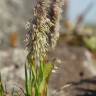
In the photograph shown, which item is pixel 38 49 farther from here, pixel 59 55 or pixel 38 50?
pixel 59 55

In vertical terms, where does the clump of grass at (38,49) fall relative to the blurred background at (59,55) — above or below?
above

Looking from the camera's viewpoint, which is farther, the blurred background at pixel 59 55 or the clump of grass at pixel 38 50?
the blurred background at pixel 59 55

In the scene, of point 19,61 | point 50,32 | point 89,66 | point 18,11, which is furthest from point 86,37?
point 50,32

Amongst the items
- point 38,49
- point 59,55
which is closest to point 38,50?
point 38,49

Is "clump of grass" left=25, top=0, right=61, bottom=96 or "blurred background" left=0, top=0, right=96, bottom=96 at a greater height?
"clump of grass" left=25, top=0, right=61, bottom=96

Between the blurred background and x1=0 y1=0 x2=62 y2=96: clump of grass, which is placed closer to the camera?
x1=0 y1=0 x2=62 y2=96: clump of grass

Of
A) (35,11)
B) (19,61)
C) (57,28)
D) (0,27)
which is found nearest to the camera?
(35,11)

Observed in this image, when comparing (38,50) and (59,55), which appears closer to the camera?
(38,50)

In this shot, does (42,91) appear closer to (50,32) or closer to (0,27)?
(50,32)
